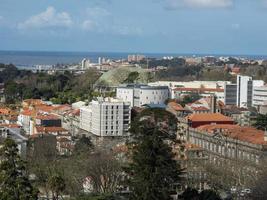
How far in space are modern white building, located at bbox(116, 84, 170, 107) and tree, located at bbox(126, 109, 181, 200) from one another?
4340 cm

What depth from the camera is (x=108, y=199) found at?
24.2 m

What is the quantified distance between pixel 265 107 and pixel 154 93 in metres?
12.9

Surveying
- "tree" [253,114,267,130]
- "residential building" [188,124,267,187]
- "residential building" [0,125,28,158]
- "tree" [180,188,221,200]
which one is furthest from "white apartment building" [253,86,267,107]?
"tree" [180,188,221,200]

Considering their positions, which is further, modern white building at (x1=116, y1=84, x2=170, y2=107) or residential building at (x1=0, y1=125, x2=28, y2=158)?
modern white building at (x1=116, y1=84, x2=170, y2=107)

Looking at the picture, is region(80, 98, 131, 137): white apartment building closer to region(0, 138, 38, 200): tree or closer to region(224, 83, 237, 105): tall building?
region(224, 83, 237, 105): tall building

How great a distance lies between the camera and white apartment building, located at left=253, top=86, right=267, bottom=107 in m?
69.0

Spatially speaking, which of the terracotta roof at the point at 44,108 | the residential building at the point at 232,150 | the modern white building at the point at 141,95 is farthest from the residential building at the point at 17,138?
the modern white building at the point at 141,95

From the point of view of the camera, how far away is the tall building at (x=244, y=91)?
233 feet

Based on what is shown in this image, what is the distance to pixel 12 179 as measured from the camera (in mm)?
19625

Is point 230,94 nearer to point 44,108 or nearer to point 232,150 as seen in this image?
point 44,108

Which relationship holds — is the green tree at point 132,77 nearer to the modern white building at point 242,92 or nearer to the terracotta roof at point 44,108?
the modern white building at point 242,92

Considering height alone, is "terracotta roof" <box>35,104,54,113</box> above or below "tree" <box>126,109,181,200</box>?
below

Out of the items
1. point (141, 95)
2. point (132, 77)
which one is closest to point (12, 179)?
point (141, 95)

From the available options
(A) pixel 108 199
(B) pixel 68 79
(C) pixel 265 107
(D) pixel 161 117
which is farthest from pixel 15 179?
(B) pixel 68 79
